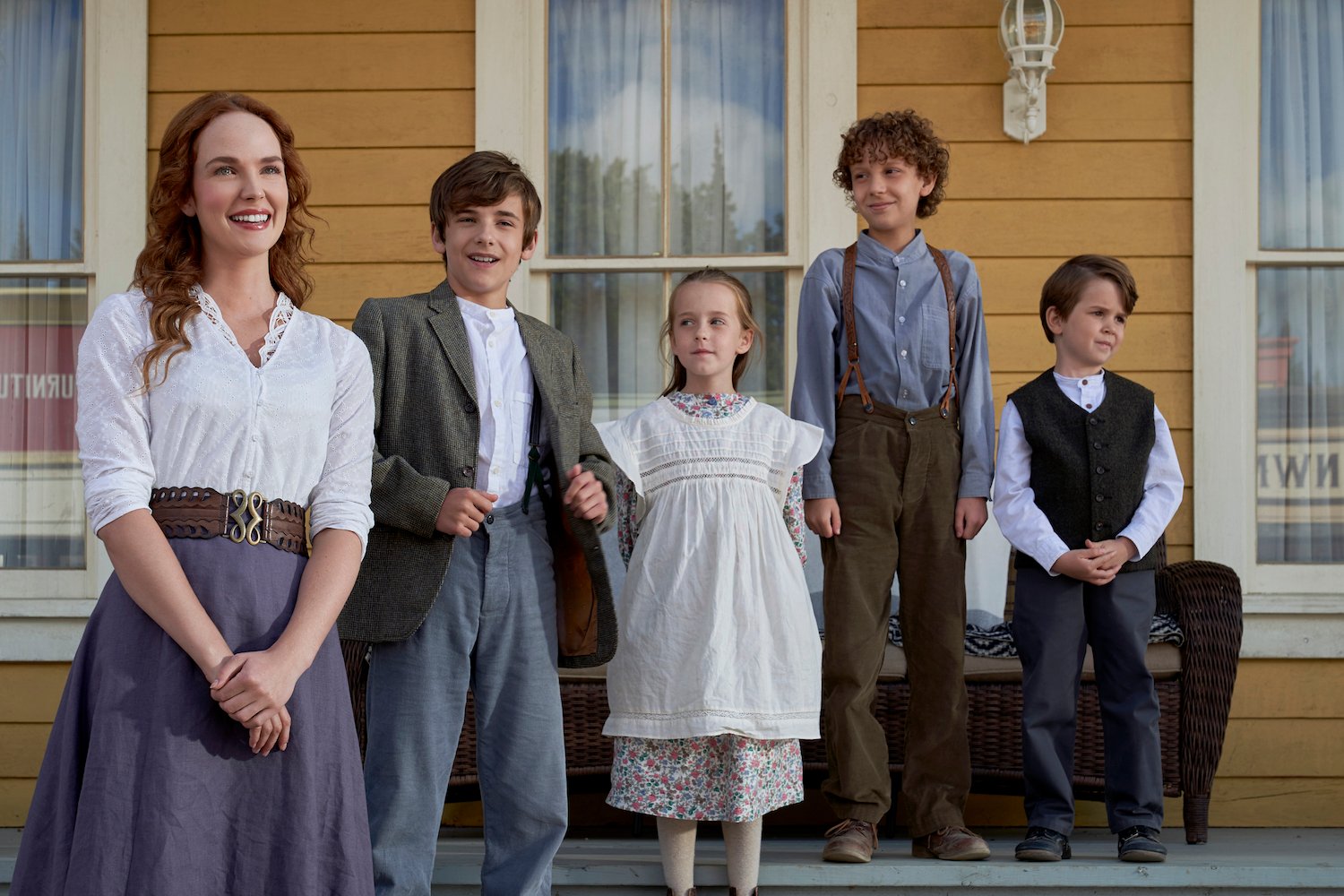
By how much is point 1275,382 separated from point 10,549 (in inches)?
154

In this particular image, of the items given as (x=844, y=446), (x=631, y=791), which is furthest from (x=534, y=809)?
(x=844, y=446)

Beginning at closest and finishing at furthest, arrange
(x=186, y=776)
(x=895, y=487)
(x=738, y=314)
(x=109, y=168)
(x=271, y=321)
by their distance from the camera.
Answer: (x=186, y=776), (x=271, y=321), (x=738, y=314), (x=895, y=487), (x=109, y=168)

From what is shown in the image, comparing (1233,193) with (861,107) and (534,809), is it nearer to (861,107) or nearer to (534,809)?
(861,107)

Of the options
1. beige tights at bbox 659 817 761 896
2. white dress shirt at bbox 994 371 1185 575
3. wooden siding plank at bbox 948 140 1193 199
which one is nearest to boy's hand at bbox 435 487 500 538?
beige tights at bbox 659 817 761 896

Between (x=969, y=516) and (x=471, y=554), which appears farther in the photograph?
(x=969, y=516)

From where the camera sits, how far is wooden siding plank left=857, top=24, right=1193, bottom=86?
421 cm

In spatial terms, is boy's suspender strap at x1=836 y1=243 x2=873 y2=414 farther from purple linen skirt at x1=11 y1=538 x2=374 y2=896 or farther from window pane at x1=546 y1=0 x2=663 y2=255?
purple linen skirt at x1=11 y1=538 x2=374 y2=896

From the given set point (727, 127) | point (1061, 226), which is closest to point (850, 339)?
point (1061, 226)

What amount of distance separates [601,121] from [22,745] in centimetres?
261

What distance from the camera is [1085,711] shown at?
142 inches

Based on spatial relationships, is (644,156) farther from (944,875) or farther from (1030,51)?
(944,875)

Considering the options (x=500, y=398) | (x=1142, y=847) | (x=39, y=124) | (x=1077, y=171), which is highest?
(x=39, y=124)

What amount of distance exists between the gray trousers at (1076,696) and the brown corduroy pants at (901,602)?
166mm

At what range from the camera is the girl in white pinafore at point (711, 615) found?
287cm
